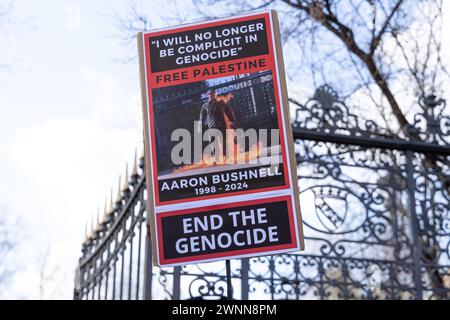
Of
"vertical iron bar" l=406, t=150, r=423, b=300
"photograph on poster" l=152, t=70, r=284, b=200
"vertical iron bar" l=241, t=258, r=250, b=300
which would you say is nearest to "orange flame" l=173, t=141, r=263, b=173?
"photograph on poster" l=152, t=70, r=284, b=200

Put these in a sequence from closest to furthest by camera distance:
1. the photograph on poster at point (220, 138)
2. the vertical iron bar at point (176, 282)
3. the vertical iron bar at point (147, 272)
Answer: the photograph on poster at point (220, 138) < the vertical iron bar at point (147, 272) < the vertical iron bar at point (176, 282)

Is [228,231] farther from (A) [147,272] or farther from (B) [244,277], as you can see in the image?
(B) [244,277]

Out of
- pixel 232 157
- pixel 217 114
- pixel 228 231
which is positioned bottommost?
pixel 228 231

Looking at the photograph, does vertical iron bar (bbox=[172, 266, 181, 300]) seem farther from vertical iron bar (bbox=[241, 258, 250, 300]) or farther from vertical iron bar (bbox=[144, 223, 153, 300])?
vertical iron bar (bbox=[241, 258, 250, 300])

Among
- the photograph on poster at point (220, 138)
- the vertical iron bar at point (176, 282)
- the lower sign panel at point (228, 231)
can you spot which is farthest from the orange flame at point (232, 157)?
the vertical iron bar at point (176, 282)

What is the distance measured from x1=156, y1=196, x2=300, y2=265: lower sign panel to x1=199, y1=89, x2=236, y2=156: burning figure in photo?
34 cm

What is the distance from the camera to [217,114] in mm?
4262

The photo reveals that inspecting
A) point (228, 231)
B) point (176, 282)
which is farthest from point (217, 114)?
point (176, 282)

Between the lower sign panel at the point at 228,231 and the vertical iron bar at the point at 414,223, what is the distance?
293 centimetres

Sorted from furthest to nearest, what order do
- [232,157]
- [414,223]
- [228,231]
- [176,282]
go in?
[414,223]
[176,282]
[232,157]
[228,231]

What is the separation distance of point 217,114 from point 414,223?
3.23 m

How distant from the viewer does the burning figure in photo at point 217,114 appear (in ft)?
13.9

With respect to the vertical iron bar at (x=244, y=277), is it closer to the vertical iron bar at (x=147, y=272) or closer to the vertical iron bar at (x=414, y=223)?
the vertical iron bar at (x=147, y=272)
